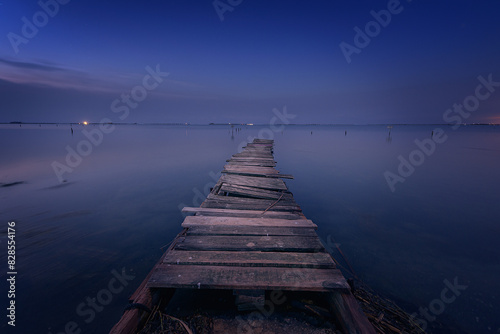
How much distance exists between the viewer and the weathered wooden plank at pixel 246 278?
2834 mm

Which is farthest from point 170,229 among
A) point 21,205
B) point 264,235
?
point 21,205

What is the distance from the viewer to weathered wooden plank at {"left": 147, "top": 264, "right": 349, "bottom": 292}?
283 cm

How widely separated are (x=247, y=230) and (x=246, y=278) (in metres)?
1.32

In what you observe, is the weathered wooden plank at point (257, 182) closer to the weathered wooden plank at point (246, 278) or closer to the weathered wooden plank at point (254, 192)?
the weathered wooden plank at point (254, 192)

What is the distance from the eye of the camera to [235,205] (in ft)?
19.0

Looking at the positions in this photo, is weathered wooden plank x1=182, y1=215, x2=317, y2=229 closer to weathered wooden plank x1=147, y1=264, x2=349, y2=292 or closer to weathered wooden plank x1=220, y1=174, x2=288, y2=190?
weathered wooden plank x1=147, y1=264, x2=349, y2=292

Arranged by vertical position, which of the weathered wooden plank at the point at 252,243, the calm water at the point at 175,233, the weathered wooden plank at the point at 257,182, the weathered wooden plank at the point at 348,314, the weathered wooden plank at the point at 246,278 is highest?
the weathered wooden plank at the point at 257,182

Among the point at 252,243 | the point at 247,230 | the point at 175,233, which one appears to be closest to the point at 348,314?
the point at 252,243

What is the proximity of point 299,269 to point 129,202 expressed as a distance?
8.77 metres

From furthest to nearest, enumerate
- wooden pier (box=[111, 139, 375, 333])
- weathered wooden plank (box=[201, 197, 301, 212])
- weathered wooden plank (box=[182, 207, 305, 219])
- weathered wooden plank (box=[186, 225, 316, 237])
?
weathered wooden plank (box=[201, 197, 301, 212]) < weathered wooden plank (box=[182, 207, 305, 219]) < weathered wooden plank (box=[186, 225, 316, 237]) < wooden pier (box=[111, 139, 375, 333])

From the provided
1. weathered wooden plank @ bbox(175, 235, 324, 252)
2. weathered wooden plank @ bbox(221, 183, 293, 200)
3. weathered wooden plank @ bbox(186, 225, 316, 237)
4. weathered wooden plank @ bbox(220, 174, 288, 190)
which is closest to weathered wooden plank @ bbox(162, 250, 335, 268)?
weathered wooden plank @ bbox(175, 235, 324, 252)

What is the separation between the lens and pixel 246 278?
2949 millimetres

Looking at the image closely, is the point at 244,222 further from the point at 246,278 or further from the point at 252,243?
the point at 246,278

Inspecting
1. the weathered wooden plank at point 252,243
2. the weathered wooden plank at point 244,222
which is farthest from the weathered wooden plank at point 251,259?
the weathered wooden plank at point 244,222
